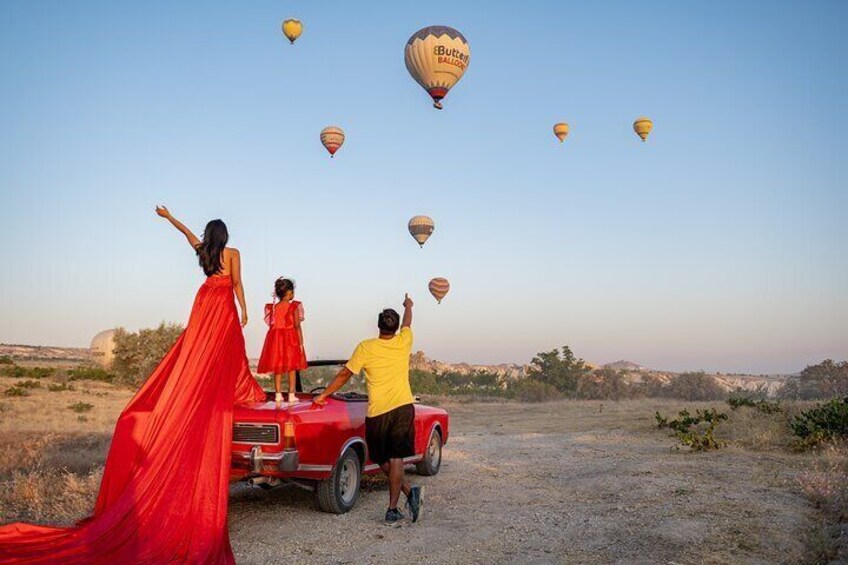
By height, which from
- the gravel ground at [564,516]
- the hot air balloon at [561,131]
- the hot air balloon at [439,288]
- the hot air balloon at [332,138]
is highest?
the hot air balloon at [561,131]

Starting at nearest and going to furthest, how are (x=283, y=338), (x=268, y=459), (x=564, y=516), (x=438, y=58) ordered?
1. (x=268, y=459)
2. (x=564, y=516)
3. (x=283, y=338)
4. (x=438, y=58)

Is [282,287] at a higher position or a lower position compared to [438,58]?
lower

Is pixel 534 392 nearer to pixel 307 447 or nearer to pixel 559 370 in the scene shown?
pixel 559 370

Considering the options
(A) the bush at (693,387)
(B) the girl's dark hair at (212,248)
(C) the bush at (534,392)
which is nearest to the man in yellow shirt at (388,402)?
(B) the girl's dark hair at (212,248)

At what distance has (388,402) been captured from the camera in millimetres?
7188

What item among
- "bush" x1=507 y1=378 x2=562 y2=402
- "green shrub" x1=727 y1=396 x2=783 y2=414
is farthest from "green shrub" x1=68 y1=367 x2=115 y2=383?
"green shrub" x1=727 y1=396 x2=783 y2=414

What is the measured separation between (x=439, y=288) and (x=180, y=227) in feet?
88.0

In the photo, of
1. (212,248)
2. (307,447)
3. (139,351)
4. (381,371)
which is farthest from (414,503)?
(139,351)

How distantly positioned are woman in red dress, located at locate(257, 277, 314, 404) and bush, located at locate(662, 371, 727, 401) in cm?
3894

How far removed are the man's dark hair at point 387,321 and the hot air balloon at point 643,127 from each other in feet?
98.0

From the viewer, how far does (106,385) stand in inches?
1576

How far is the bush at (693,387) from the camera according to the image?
145 feet

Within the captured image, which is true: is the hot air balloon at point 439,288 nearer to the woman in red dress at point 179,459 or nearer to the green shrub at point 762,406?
the green shrub at point 762,406

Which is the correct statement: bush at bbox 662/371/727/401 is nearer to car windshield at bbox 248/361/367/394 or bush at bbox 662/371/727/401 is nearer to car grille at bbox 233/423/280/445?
car windshield at bbox 248/361/367/394
